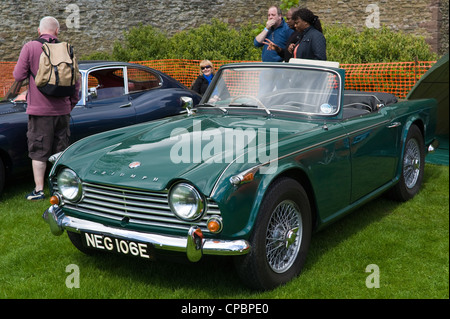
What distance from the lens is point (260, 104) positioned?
4.39 m

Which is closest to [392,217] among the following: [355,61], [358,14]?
[355,61]

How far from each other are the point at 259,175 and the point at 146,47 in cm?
1487

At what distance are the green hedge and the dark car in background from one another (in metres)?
5.23

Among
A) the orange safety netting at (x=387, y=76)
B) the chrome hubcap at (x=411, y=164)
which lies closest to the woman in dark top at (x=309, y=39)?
the chrome hubcap at (x=411, y=164)

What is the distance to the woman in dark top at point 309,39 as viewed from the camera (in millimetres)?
5812

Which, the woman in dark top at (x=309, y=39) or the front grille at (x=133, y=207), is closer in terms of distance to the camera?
the front grille at (x=133, y=207)

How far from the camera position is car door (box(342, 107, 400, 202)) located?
4176 millimetres

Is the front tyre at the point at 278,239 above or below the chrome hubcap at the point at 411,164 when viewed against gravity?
above

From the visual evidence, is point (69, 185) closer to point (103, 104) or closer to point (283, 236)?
point (283, 236)

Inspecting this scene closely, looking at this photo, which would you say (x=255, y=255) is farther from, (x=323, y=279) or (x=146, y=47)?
(x=146, y=47)

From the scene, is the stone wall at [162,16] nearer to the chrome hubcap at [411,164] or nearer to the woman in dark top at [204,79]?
the woman in dark top at [204,79]

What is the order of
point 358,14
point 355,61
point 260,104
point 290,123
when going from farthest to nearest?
1. point 358,14
2. point 355,61
3. point 260,104
4. point 290,123

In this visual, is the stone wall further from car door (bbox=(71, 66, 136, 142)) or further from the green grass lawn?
the green grass lawn
